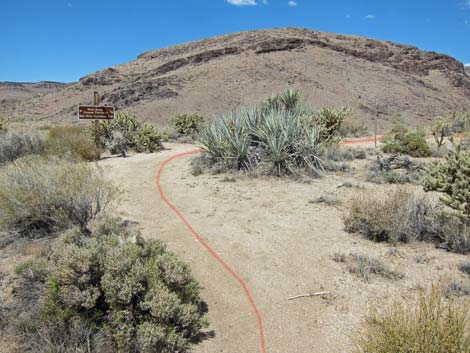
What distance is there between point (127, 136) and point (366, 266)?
11067 mm

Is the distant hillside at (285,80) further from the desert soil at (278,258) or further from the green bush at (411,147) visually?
the desert soil at (278,258)

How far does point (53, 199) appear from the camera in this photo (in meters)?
4.74

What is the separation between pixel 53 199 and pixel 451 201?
207 inches

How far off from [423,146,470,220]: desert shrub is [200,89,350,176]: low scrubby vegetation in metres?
3.79

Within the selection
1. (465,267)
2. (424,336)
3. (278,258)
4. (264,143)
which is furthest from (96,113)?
(424,336)

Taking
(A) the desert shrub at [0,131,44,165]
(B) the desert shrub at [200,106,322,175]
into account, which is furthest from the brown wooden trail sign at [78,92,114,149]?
(B) the desert shrub at [200,106,322,175]

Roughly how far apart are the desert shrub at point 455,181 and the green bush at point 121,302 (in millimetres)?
3676

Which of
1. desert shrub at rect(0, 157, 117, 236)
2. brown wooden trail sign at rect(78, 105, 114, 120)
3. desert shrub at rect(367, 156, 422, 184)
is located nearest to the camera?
desert shrub at rect(0, 157, 117, 236)

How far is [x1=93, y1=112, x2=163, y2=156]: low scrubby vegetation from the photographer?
12938 mm

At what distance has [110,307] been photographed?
302 centimetres

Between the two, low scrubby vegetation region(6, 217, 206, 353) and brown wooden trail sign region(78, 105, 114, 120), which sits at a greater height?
brown wooden trail sign region(78, 105, 114, 120)

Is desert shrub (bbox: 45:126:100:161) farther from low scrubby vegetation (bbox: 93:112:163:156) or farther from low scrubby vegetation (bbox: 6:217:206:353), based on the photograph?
low scrubby vegetation (bbox: 6:217:206:353)

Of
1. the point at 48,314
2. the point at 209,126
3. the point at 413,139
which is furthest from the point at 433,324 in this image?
the point at 413,139

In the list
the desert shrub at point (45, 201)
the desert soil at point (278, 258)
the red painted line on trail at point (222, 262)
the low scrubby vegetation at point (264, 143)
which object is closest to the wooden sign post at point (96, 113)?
the low scrubby vegetation at point (264, 143)
